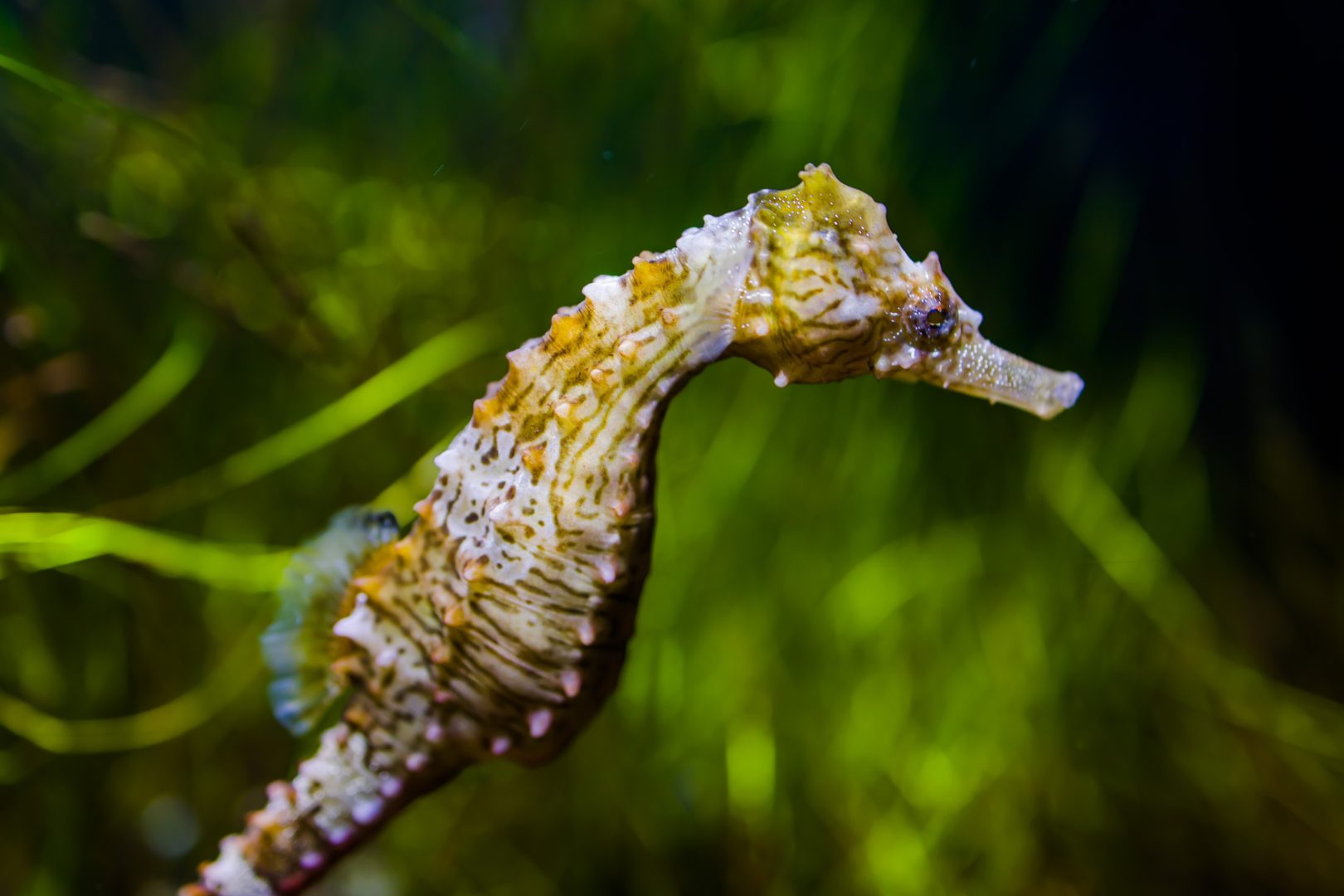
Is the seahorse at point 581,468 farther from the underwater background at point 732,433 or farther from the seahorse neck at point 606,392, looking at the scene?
the underwater background at point 732,433

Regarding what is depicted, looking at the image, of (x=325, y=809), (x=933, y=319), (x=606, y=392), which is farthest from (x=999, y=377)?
(x=325, y=809)

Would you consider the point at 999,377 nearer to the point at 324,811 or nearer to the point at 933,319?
the point at 933,319

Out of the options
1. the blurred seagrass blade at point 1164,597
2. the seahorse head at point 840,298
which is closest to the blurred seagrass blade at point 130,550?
the seahorse head at point 840,298

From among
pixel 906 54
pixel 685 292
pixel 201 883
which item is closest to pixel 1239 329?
pixel 906 54

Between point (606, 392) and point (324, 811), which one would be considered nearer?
point (606, 392)

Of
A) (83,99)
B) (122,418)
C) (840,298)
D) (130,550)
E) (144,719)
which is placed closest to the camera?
Answer: (840,298)

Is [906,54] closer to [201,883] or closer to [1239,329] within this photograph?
[1239,329]

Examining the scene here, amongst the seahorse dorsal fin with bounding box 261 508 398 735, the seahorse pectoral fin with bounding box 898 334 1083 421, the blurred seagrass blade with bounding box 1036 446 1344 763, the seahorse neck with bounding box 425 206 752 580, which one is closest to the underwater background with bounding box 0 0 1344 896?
the blurred seagrass blade with bounding box 1036 446 1344 763
